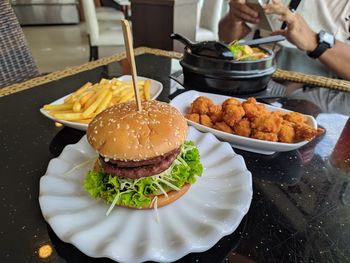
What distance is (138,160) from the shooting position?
82 centimetres

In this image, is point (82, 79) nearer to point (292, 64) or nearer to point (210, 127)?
point (210, 127)

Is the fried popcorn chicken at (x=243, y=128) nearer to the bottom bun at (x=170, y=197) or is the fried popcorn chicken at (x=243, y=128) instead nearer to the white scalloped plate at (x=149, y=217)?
the white scalloped plate at (x=149, y=217)

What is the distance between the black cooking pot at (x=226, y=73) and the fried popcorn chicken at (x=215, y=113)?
28cm

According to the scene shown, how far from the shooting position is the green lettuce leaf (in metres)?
0.81

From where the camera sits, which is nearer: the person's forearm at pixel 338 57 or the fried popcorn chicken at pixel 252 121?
the fried popcorn chicken at pixel 252 121

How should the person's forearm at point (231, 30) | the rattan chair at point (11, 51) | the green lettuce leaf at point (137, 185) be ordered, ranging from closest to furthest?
the green lettuce leaf at point (137, 185)
the rattan chair at point (11, 51)
the person's forearm at point (231, 30)

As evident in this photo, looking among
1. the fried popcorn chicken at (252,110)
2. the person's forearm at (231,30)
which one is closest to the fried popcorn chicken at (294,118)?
the fried popcorn chicken at (252,110)

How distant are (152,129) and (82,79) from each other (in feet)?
3.45

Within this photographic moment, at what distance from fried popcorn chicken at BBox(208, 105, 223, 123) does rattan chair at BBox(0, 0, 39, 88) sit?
1.36m


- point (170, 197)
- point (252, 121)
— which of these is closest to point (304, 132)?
point (252, 121)

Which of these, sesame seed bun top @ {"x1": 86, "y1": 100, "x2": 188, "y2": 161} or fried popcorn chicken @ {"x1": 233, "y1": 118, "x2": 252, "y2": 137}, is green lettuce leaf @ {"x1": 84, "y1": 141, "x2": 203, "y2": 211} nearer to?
sesame seed bun top @ {"x1": 86, "y1": 100, "x2": 188, "y2": 161}

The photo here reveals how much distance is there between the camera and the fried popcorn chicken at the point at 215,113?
124 cm

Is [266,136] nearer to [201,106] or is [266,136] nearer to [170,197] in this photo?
[201,106]

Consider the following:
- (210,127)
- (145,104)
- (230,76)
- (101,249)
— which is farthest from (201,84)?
(101,249)
